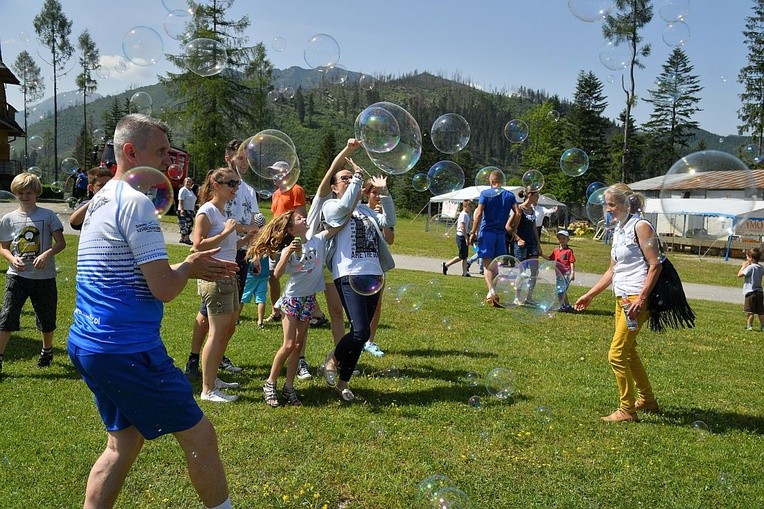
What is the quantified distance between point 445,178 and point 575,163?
9.86 feet

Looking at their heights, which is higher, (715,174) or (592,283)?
(715,174)

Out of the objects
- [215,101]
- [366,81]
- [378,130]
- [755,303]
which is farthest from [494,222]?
[215,101]

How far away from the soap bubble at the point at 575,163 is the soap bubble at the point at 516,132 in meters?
0.95

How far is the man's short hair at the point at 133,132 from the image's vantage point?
8.73ft

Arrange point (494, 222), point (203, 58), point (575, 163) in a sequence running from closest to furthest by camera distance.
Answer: point (203, 58) < point (494, 222) < point (575, 163)

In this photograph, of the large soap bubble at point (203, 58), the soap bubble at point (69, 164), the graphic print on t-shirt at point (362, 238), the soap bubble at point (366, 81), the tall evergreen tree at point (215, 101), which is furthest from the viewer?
the tall evergreen tree at point (215, 101)

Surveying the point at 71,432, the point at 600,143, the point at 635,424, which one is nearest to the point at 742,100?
the point at 600,143

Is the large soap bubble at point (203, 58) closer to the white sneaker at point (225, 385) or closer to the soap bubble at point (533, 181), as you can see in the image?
the white sneaker at point (225, 385)

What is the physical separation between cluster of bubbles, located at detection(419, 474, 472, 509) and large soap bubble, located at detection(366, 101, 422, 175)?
3192 millimetres

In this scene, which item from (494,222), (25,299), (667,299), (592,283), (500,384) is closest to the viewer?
(667,299)

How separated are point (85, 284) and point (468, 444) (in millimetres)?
2807

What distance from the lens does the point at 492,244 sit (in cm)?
991

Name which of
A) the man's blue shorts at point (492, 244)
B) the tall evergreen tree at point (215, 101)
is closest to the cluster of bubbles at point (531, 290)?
the man's blue shorts at point (492, 244)

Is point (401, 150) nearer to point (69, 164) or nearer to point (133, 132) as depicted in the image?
point (133, 132)
